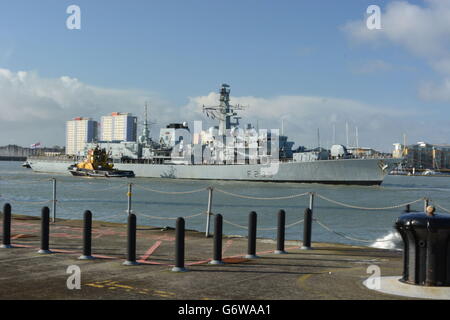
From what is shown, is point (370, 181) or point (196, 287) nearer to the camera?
point (196, 287)

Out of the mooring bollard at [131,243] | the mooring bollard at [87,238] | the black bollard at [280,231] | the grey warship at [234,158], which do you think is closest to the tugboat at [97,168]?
the grey warship at [234,158]

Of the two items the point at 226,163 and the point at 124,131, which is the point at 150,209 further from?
the point at 124,131

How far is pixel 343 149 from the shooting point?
65.6 m

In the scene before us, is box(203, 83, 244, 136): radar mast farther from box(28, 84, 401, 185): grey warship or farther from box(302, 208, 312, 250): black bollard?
box(302, 208, 312, 250): black bollard

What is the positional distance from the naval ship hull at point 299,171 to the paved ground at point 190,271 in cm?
5236

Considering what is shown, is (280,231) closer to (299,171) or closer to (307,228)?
(307,228)

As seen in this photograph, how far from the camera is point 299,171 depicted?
213 ft

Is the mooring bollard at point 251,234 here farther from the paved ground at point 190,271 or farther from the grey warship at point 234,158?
the grey warship at point 234,158

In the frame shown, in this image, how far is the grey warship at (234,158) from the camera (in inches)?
2467

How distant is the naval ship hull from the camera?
202ft

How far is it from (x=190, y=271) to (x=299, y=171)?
2291 inches

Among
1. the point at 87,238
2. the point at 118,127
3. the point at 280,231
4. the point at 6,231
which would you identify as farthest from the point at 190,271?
the point at 118,127

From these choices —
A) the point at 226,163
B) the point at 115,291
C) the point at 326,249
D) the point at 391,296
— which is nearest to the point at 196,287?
the point at 115,291

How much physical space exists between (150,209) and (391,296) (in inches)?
1164
